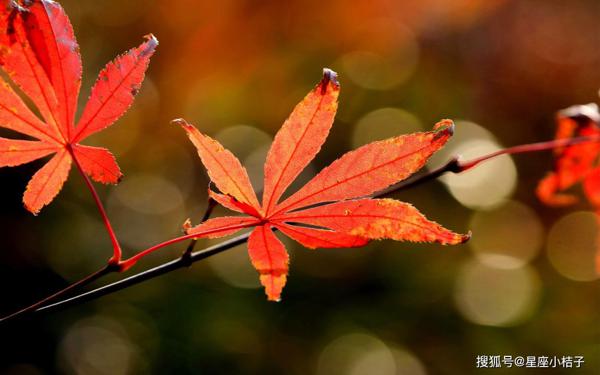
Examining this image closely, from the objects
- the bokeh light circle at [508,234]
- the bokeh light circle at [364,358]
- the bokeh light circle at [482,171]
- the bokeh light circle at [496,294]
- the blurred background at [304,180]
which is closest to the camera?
the blurred background at [304,180]

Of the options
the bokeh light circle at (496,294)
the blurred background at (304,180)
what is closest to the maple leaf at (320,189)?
the blurred background at (304,180)

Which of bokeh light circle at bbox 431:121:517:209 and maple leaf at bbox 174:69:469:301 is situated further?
bokeh light circle at bbox 431:121:517:209

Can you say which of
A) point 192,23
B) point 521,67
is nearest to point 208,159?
point 192,23

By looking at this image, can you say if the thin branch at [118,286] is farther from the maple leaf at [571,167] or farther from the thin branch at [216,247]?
the maple leaf at [571,167]

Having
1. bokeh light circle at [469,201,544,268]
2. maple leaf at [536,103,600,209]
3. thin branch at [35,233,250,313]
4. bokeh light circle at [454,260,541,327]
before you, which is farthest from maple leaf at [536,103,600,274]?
bokeh light circle at [469,201,544,268]

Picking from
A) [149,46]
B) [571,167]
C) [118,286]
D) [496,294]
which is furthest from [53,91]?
[496,294]

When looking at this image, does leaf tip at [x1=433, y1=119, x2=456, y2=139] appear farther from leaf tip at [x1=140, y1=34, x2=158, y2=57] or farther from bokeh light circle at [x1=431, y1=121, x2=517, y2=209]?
bokeh light circle at [x1=431, y1=121, x2=517, y2=209]

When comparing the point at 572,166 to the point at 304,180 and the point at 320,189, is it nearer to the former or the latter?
the point at 320,189
